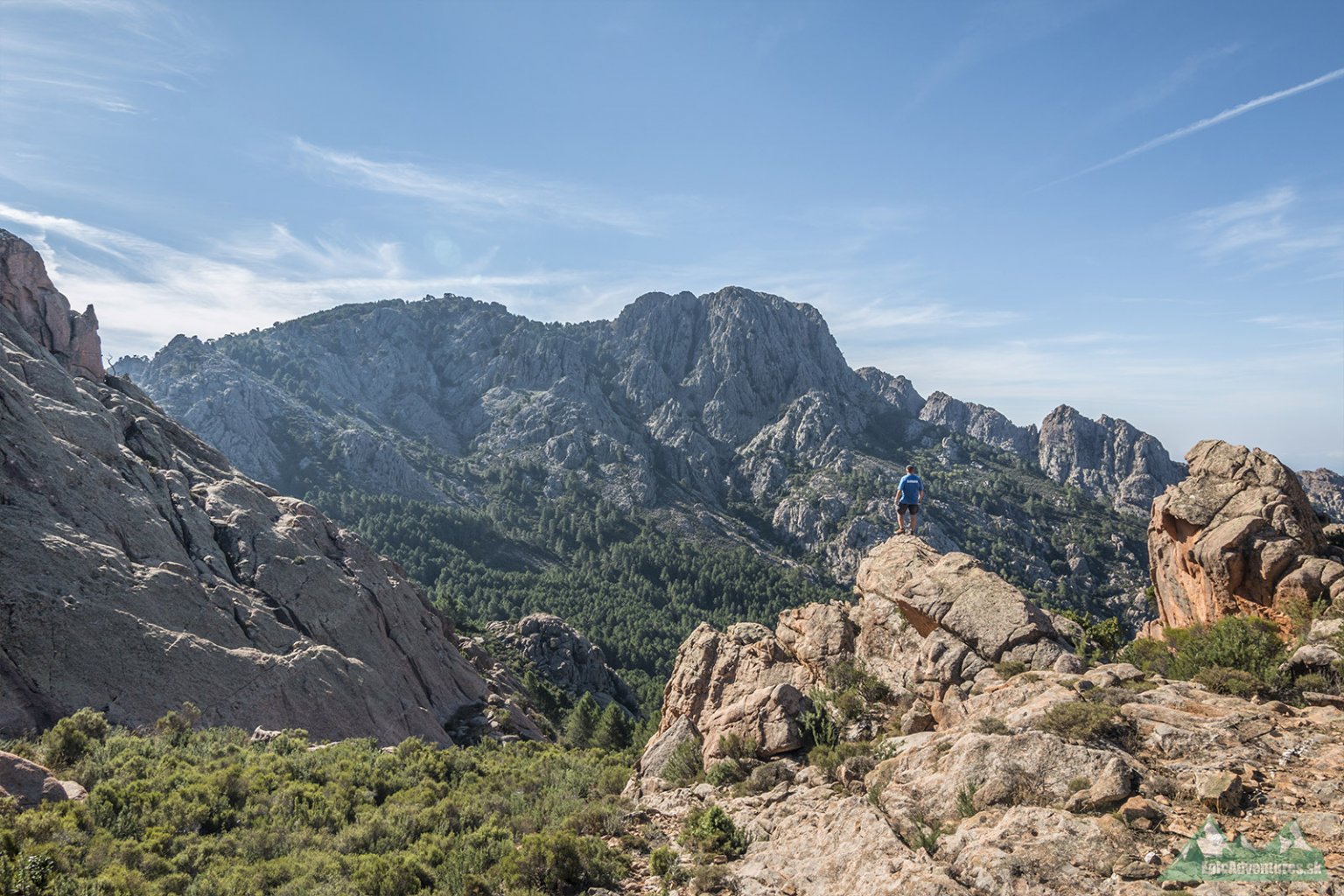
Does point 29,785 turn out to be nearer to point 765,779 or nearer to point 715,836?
point 715,836

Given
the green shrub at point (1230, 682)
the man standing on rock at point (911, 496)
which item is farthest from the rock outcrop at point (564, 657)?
the green shrub at point (1230, 682)

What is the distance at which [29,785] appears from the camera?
16.2m

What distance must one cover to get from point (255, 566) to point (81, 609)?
11.8m

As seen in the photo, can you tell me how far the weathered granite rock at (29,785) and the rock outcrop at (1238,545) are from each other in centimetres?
3388

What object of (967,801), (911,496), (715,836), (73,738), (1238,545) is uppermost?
(911,496)

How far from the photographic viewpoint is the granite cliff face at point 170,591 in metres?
27.6

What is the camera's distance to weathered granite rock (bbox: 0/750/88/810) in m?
15.7

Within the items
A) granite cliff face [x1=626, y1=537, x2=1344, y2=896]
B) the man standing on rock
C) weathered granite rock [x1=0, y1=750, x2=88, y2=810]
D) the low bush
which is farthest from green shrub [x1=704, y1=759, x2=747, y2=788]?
weathered granite rock [x1=0, y1=750, x2=88, y2=810]

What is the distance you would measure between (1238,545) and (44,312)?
79.5 meters

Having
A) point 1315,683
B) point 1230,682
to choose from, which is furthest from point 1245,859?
point 1315,683

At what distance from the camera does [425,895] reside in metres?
14.0

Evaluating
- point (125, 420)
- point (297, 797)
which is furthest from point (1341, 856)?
point (125, 420)

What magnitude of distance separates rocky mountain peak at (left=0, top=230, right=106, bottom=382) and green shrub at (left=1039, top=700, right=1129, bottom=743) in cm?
6689

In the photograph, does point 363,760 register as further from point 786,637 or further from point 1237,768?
point 1237,768
